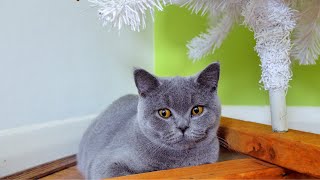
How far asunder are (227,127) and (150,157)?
0.34 metres

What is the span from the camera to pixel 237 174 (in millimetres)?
884

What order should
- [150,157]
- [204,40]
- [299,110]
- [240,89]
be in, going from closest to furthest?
[150,157]
[204,40]
[299,110]
[240,89]

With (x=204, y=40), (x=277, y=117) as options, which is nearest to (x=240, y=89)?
(x=204, y=40)

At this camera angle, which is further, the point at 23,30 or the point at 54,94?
the point at 54,94

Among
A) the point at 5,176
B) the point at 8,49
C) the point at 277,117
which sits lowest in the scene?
the point at 5,176

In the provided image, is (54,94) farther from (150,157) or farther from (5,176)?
(150,157)

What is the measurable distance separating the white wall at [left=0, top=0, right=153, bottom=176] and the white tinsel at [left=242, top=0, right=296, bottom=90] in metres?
0.70

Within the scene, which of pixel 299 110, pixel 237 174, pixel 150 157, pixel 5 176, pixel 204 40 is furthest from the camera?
pixel 299 110

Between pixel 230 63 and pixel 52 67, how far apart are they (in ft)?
2.52

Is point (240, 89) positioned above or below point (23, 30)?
below

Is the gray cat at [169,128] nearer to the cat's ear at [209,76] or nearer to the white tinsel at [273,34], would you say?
the cat's ear at [209,76]

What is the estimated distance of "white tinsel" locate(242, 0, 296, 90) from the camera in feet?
3.32

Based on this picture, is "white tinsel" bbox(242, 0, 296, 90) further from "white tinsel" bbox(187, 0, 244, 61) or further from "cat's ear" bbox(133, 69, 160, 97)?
"cat's ear" bbox(133, 69, 160, 97)

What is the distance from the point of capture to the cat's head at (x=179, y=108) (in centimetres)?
95
